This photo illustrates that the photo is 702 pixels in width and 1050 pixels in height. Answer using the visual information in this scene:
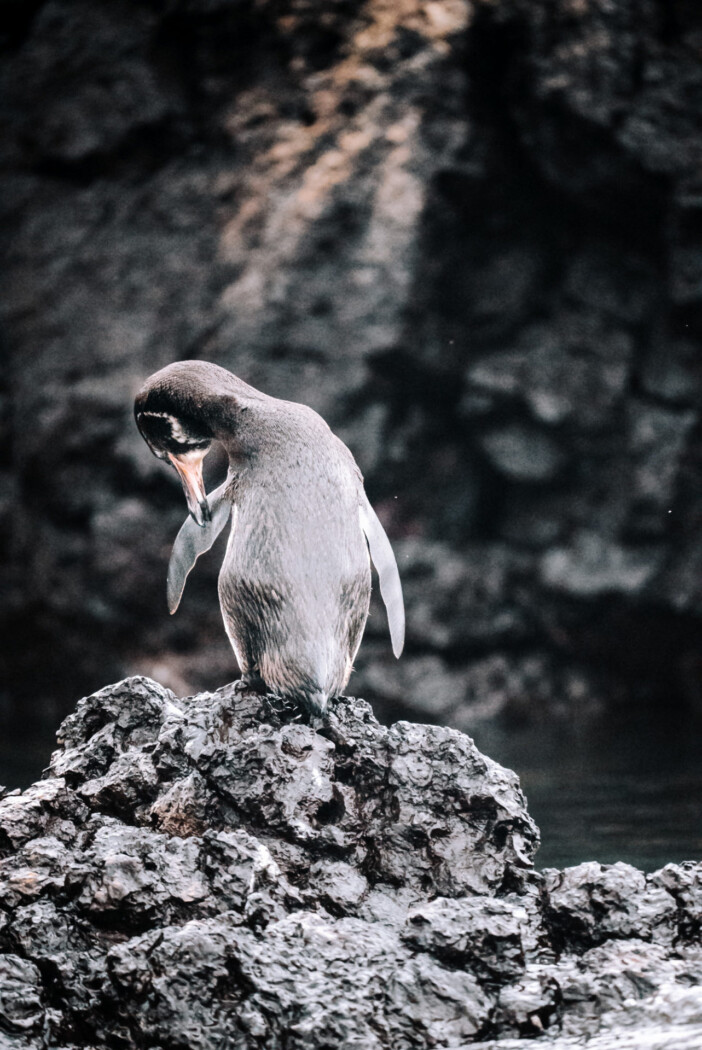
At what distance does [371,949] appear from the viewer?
1.79 meters

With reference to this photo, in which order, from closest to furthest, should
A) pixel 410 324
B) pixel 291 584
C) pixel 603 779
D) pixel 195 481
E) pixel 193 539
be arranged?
1. pixel 291 584
2. pixel 195 481
3. pixel 193 539
4. pixel 603 779
5. pixel 410 324

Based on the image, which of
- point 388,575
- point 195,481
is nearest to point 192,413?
point 195,481

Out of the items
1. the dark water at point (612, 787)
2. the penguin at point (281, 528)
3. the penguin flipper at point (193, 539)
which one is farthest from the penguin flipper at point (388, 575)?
the dark water at point (612, 787)

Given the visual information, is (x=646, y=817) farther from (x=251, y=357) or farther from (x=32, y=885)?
(x=251, y=357)

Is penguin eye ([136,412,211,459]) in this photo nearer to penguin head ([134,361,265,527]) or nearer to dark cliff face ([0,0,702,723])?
penguin head ([134,361,265,527])

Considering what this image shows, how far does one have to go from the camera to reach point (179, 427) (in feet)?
9.15

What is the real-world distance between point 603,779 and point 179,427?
305 centimetres

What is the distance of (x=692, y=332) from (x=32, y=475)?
233 inches

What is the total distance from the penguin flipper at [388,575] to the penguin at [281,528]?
15 millimetres

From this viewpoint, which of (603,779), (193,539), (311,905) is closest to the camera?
(311,905)

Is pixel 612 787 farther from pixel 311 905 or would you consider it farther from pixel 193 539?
pixel 311 905

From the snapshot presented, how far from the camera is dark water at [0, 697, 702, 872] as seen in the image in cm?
320

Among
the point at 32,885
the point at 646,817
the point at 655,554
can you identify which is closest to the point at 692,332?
the point at 655,554

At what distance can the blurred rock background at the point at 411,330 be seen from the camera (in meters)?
8.55
